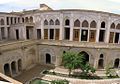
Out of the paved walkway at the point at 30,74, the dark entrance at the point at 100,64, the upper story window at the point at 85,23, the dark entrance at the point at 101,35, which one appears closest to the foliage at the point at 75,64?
the dark entrance at the point at 100,64

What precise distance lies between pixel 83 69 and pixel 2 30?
19292 mm

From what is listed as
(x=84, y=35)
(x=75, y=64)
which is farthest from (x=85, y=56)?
(x=75, y=64)

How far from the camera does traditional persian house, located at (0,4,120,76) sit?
25.3 meters

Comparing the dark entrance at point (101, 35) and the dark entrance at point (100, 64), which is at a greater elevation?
the dark entrance at point (101, 35)

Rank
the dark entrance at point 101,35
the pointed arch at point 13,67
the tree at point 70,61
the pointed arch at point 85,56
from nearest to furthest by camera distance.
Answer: the tree at point 70,61 < the pointed arch at point 13,67 < the pointed arch at point 85,56 < the dark entrance at point 101,35

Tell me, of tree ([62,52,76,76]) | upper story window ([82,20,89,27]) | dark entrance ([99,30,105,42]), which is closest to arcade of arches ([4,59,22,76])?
tree ([62,52,76,76])

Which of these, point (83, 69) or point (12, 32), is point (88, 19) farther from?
point (12, 32)

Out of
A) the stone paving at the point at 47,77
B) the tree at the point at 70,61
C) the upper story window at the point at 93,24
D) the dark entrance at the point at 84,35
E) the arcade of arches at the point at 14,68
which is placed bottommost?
the stone paving at the point at 47,77

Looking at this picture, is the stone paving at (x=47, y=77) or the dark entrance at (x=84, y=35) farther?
the dark entrance at (x=84, y=35)

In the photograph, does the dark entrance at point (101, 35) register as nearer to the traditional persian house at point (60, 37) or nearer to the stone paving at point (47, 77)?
the traditional persian house at point (60, 37)

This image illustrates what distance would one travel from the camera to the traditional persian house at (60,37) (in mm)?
25344

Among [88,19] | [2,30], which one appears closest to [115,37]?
[88,19]

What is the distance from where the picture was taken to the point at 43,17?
100ft

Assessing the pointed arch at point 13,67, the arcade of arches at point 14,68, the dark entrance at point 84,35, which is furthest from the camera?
the dark entrance at point 84,35
